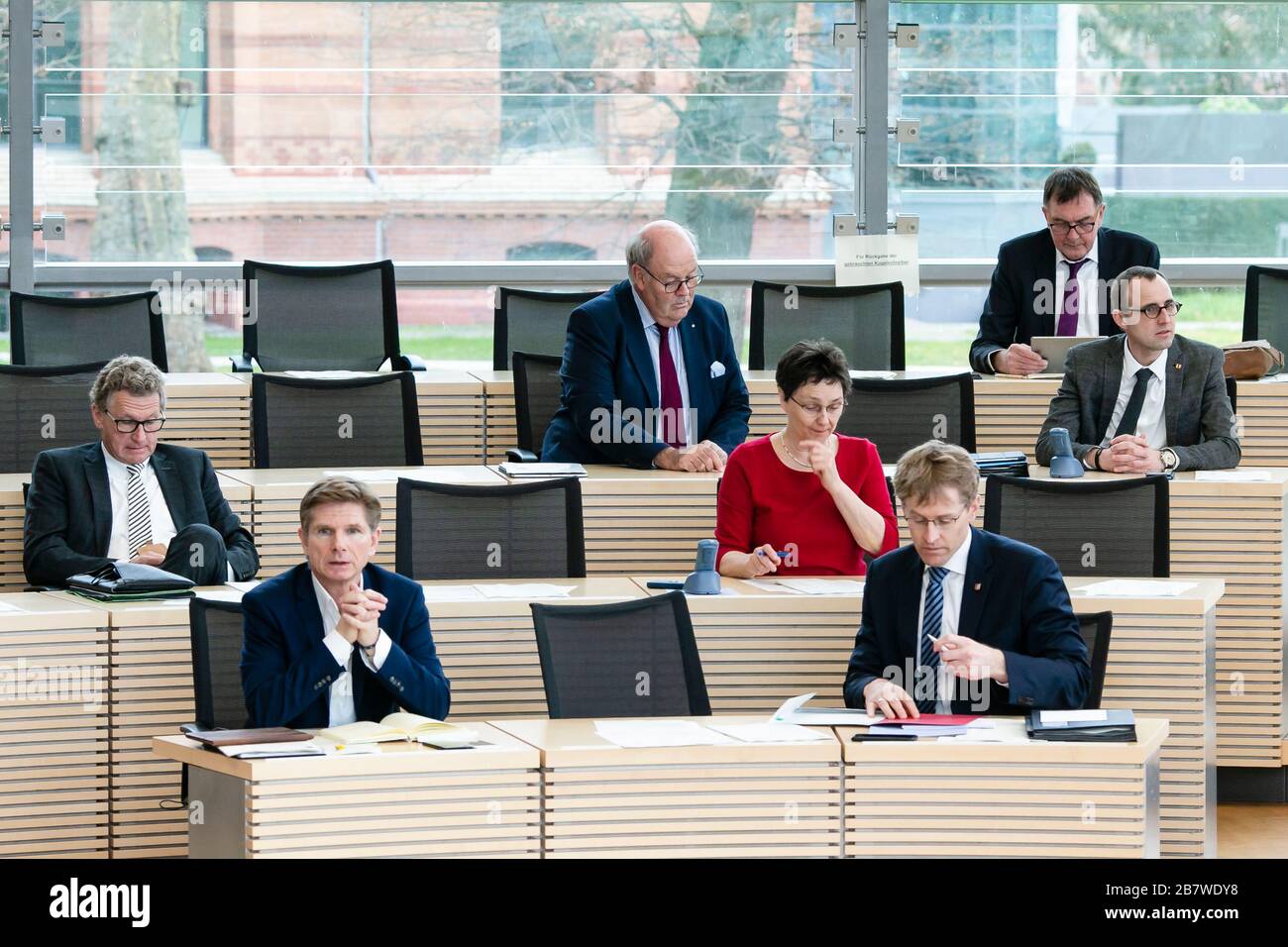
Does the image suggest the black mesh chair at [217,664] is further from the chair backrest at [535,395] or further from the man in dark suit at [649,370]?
the chair backrest at [535,395]

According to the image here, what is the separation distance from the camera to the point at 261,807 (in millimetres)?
3658

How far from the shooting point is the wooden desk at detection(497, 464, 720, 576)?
588 cm

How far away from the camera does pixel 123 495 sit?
5.65 metres

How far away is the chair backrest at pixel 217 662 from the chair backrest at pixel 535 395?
93.9 inches

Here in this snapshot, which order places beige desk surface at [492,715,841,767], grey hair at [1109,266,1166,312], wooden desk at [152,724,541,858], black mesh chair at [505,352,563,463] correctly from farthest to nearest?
black mesh chair at [505,352,563,463] → grey hair at [1109,266,1166,312] → beige desk surface at [492,715,841,767] → wooden desk at [152,724,541,858]

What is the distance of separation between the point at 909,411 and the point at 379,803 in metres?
3.13

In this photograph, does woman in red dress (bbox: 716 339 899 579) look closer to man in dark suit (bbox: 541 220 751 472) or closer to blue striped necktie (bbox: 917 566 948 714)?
blue striped necktie (bbox: 917 566 948 714)

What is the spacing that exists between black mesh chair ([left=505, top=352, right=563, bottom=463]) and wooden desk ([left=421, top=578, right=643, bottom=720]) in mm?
1728

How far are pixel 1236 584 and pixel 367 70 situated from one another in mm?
4913

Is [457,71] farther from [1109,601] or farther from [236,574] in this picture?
[1109,601]

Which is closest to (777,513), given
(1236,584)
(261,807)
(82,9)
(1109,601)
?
(1109,601)

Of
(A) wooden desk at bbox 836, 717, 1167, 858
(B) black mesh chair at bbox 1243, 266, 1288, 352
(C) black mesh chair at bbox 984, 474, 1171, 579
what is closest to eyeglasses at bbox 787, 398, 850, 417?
(C) black mesh chair at bbox 984, 474, 1171, 579

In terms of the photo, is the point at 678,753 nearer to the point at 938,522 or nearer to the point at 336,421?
the point at 938,522

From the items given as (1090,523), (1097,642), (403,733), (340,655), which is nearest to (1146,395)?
(1090,523)
